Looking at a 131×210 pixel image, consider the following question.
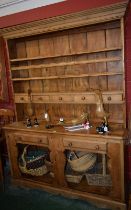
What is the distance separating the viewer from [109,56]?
8.47 feet

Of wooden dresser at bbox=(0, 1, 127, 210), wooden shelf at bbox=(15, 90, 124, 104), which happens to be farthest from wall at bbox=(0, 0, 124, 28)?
wooden shelf at bbox=(15, 90, 124, 104)

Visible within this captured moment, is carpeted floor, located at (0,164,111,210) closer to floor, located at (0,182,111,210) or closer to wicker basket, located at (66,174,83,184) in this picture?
floor, located at (0,182,111,210)

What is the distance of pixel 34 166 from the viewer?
2.91 m

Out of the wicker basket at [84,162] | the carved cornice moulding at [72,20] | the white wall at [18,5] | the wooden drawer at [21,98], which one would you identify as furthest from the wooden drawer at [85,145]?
the white wall at [18,5]

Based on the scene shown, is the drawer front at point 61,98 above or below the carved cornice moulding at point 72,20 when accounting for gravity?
below

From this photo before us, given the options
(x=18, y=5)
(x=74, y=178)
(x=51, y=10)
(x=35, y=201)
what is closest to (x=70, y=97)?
(x=74, y=178)

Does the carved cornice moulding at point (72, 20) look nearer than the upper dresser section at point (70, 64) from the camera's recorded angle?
Yes

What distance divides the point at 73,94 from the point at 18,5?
1.55 meters

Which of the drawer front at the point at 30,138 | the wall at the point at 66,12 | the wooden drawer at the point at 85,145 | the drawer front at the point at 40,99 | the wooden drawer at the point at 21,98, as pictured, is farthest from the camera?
the wooden drawer at the point at 21,98

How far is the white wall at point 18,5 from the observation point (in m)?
2.88

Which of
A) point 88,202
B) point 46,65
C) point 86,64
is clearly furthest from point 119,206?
point 46,65

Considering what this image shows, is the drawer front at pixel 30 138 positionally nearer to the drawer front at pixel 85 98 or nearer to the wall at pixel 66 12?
the drawer front at pixel 85 98

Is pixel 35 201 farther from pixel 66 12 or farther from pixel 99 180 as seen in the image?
pixel 66 12

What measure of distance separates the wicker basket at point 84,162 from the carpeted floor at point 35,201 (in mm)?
399
